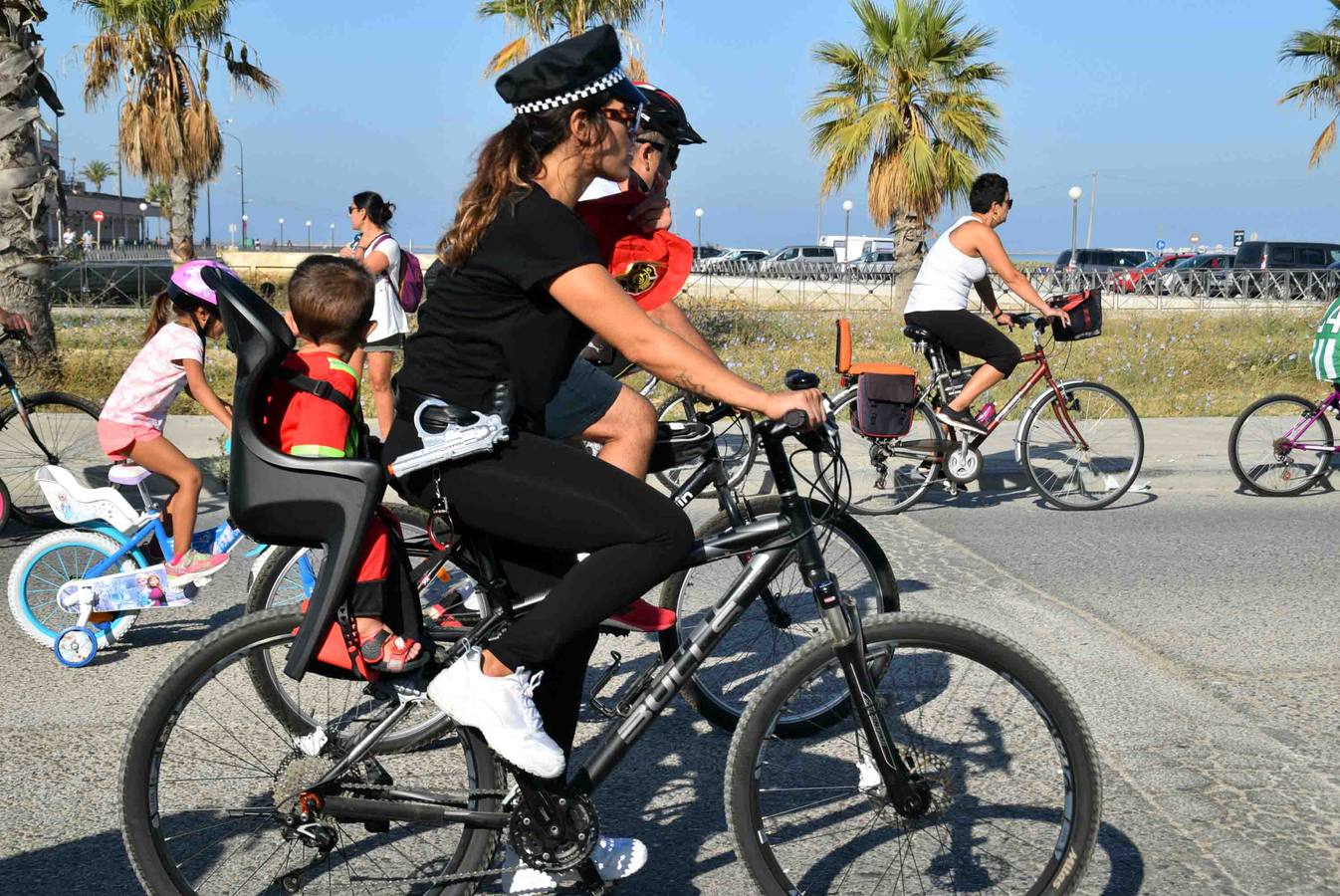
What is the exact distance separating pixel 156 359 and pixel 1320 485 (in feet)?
25.0

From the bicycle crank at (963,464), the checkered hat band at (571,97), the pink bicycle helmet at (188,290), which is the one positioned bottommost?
the bicycle crank at (963,464)

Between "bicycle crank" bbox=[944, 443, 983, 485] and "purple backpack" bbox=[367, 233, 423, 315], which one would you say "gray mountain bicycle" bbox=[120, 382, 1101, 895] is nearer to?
"bicycle crank" bbox=[944, 443, 983, 485]

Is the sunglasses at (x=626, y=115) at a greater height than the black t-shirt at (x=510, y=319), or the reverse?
the sunglasses at (x=626, y=115)

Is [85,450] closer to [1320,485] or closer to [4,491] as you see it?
[4,491]

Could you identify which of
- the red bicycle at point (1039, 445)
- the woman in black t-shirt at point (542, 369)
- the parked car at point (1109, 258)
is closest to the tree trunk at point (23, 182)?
the red bicycle at point (1039, 445)

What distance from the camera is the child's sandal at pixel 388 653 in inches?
117

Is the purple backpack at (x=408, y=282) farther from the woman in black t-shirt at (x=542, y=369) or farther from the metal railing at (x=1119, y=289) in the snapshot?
the metal railing at (x=1119, y=289)

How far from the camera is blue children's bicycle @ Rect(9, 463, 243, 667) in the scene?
513 cm

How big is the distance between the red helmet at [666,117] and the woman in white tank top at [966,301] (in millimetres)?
4196

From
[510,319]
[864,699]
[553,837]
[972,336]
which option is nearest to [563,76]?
[510,319]

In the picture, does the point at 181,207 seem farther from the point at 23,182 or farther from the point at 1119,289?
the point at 1119,289

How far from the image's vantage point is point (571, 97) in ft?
9.09

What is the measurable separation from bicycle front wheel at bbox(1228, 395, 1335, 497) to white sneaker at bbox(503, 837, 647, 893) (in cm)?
699

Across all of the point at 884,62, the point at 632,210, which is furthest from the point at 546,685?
the point at 884,62
